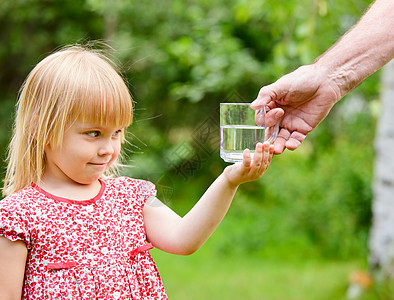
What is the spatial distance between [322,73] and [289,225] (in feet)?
13.8

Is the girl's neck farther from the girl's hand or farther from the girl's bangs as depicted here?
the girl's hand

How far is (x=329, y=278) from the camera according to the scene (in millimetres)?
4832

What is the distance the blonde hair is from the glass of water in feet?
0.95

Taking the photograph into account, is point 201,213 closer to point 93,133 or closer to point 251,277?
point 93,133

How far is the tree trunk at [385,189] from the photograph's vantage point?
420 cm

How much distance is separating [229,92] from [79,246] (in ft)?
14.8

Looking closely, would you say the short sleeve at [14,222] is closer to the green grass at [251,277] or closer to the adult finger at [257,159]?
the adult finger at [257,159]

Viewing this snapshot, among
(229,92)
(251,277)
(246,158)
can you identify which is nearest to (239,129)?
(246,158)

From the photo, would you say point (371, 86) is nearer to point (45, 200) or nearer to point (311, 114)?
point (311, 114)

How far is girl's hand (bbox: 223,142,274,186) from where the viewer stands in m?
1.50

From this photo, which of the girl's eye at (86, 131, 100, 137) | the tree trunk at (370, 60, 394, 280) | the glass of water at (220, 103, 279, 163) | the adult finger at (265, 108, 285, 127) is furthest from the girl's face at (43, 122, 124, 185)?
the tree trunk at (370, 60, 394, 280)

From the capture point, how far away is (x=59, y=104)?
1.57 m

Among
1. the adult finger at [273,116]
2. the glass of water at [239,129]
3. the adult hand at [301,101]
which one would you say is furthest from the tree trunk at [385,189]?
the glass of water at [239,129]

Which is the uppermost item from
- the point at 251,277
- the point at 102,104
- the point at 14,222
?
the point at 102,104
